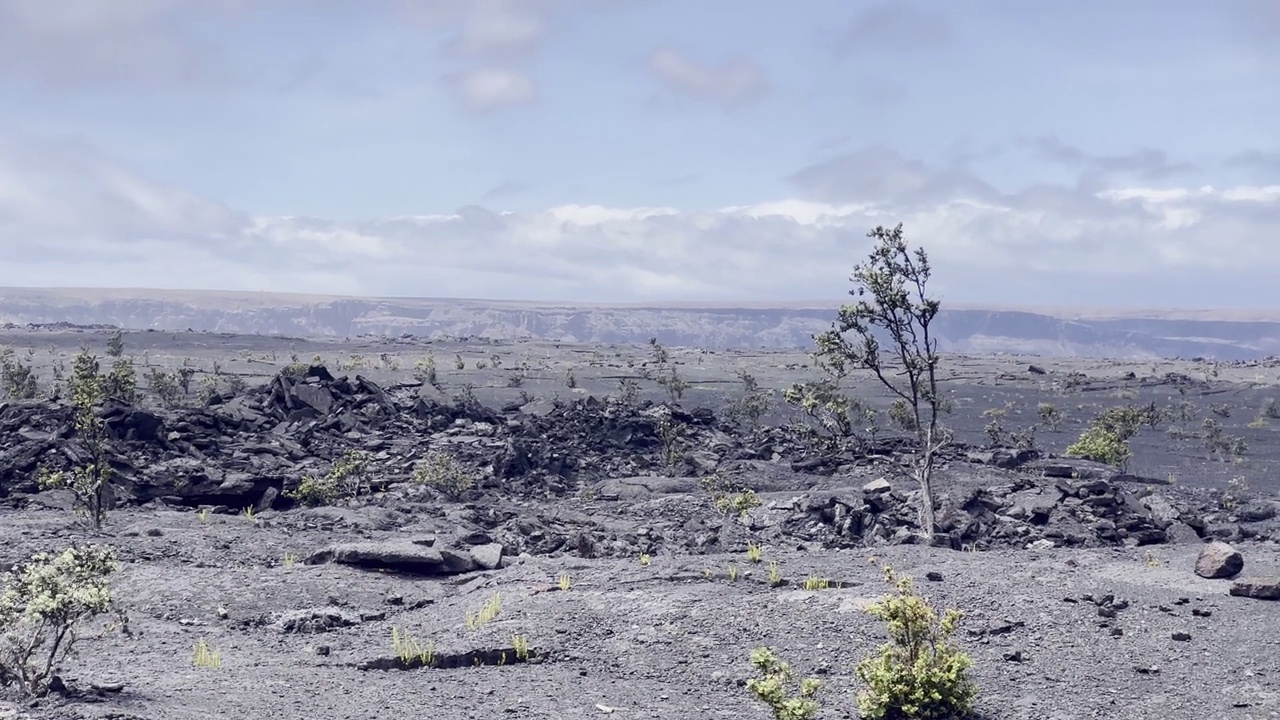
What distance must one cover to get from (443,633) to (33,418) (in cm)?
2387

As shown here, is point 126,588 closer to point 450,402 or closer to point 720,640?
point 720,640

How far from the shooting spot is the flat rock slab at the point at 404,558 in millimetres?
18094

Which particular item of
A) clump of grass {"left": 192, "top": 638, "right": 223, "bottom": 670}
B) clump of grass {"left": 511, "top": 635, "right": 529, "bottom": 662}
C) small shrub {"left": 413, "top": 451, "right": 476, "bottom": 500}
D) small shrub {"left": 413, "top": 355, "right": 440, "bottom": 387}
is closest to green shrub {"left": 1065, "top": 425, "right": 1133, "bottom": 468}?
small shrub {"left": 413, "top": 451, "right": 476, "bottom": 500}

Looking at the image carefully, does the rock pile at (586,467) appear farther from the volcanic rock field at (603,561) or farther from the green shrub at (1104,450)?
the green shrub at (1104,450)

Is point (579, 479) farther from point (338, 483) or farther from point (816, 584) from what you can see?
point (816, 584)

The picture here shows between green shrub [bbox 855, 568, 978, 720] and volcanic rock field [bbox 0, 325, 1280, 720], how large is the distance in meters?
0.46

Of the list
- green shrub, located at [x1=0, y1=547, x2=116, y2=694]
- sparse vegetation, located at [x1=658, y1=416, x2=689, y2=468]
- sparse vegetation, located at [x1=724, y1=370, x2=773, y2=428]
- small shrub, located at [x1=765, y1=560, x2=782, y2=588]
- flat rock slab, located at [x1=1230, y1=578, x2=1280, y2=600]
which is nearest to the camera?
green shrub, located at [x1=0, y1=547, x2=116, y2=694]

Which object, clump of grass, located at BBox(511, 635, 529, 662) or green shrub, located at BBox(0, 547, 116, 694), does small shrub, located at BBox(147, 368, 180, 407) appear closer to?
clump of grass, located at BBox(511, 635, 529, 662)

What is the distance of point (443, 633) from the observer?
562 inches

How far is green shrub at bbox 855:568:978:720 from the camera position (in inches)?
429

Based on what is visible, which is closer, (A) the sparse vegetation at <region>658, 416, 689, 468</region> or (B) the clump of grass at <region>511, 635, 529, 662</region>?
(B) the clump of grass at <region>511, 635, 529, 662</region>

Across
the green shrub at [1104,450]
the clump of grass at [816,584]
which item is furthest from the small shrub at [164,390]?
the clump of grass at [816,584]

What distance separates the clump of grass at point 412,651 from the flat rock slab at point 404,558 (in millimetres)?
4180

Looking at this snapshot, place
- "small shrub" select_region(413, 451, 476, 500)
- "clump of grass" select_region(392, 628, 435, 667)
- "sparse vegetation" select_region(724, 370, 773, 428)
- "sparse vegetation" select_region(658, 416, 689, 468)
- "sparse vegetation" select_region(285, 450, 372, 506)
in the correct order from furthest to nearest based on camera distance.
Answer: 1. "sparse vegetation" select_region(724, 370, 773, 428)
2. "sparse vegetation" select_region(658, 416, 689, 468)
3. "small shrub" select_region(413, 451, 476, 500)
4. "sparse vegetation" select_region(285, 450, 372, 506)
5. "clump of grass" select_region(392, 628, 435, 667)
